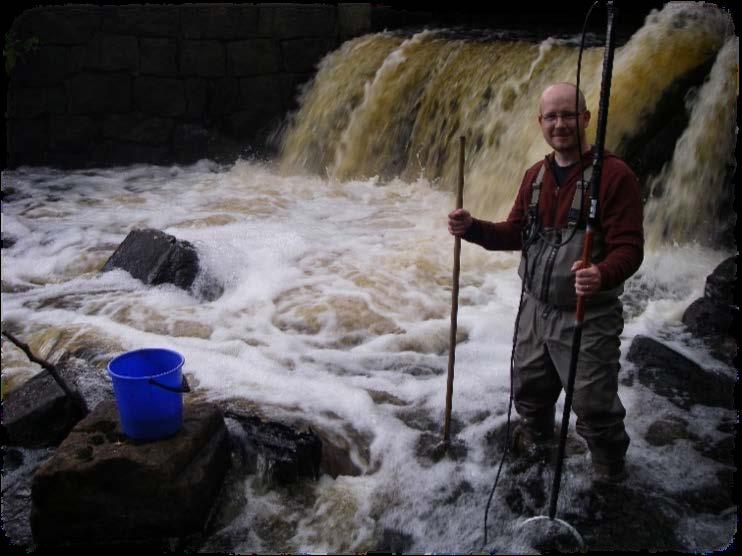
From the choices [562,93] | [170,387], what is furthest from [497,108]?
[170,387]

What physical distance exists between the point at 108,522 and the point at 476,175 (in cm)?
632

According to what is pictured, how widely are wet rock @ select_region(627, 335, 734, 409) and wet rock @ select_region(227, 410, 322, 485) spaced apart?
7.42ft

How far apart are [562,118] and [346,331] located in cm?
273

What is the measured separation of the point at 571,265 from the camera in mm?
2748

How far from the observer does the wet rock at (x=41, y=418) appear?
337cm

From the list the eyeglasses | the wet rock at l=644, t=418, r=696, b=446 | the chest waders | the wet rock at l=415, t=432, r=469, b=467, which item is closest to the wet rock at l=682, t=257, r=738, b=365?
the wet rock at l=644, t=418, r=696, b=446

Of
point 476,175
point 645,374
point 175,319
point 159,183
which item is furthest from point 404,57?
point 645,374

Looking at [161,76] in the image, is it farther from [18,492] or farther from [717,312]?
[717,312]

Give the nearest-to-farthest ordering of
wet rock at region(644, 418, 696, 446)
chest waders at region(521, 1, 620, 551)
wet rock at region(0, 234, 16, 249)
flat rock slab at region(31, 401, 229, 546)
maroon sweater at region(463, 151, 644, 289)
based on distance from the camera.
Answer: chest waders at region(521, 1, 620, 551) → maroon sweater at region(463, 151, 644, 289) → flat rock slab at region(31, 401, 229, 546) → wet rock at region(644, 418, 696, 446) → wet rock at region(0, 234, 16, 249)

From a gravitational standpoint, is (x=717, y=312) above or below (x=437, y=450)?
above

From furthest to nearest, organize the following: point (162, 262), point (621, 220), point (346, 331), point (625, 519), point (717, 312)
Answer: point (162, 262)
point (346, 331)
point (717, 312)
point (625, 519)
point (621, 220)

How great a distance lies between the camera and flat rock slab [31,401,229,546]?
2678 millimetres

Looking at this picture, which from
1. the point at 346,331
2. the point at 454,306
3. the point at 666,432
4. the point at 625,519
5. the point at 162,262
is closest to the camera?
the point at 625,519

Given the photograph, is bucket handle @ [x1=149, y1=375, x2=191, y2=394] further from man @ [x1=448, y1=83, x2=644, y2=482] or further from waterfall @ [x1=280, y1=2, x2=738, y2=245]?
waterfall @ [x1=280, y1=2, x2=738, y2=245]
